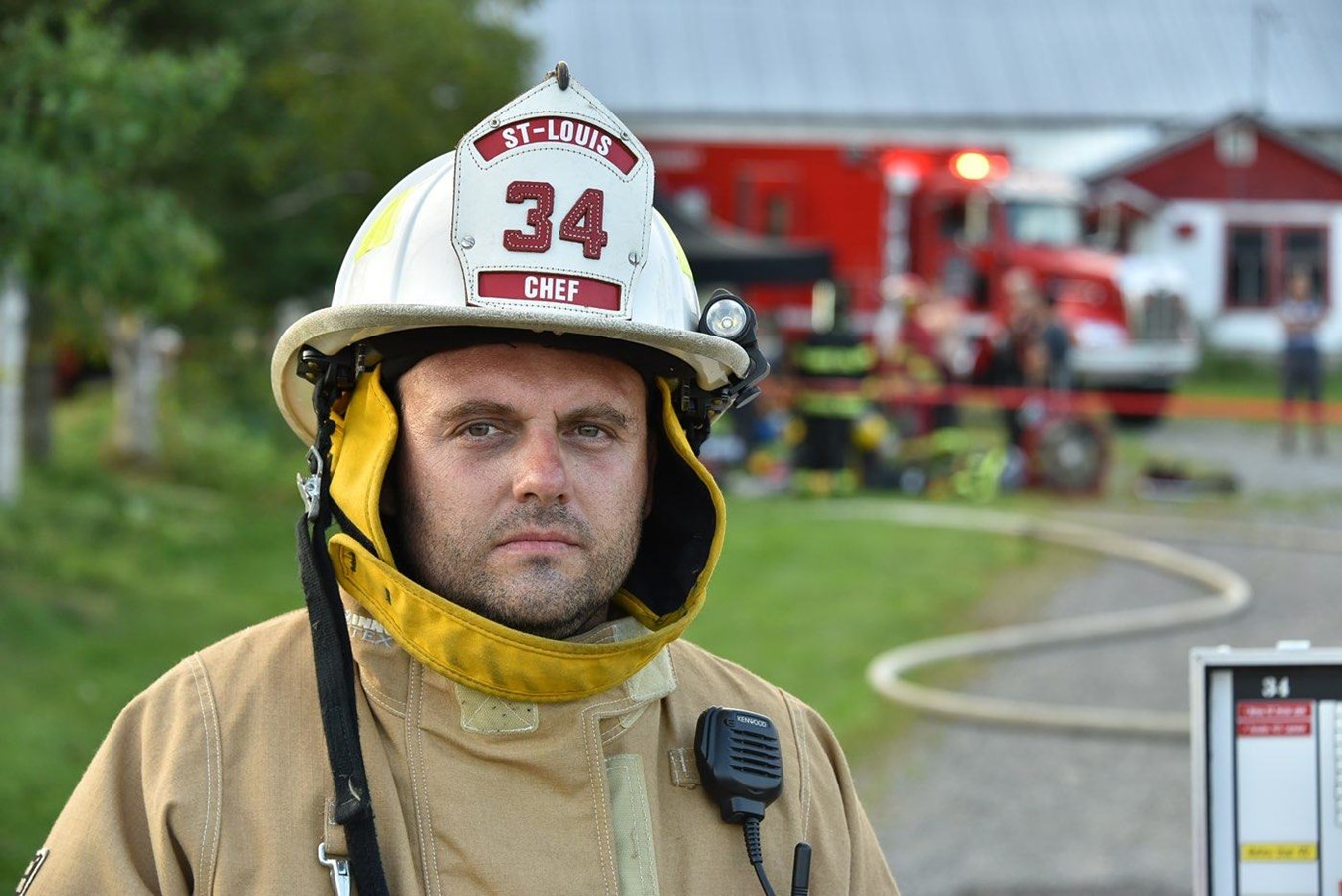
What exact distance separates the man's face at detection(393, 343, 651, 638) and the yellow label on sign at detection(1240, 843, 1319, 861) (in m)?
1.17

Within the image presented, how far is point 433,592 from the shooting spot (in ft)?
8.22

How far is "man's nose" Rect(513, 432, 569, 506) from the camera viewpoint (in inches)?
98.1

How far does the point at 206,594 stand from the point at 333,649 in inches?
333

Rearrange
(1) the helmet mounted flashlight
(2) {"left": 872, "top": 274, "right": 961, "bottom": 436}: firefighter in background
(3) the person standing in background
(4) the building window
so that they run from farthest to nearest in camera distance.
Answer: (4) the building window → (3) the person standing in background → (2) {"left": 872, "top": 274, "right": 961, "bottom": 436}: firefighter in background → (1) the helmet mounted flashlight

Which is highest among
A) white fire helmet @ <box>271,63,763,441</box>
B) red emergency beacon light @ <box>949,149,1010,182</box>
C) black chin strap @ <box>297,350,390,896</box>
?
red emergency beacon light @ <box>949,149,1010,182</box>

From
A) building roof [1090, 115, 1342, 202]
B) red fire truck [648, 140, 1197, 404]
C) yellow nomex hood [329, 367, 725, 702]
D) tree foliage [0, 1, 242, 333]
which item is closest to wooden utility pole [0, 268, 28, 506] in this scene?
tree foliage [0, 1, 242, 333]

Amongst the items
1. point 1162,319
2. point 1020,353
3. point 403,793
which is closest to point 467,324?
point 403,793

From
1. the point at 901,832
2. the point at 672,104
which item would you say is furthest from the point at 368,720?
the point at 672,104

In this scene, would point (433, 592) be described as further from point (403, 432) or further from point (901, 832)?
point (901, 832)

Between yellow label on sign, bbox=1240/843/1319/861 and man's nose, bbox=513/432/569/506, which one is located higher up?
man's nose, bbox=513/432/569/506

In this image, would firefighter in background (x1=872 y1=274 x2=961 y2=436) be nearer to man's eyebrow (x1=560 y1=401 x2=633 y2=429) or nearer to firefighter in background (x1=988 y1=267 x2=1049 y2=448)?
firefighter in background (x1=988 y1=267 x2=1049 y2=448)

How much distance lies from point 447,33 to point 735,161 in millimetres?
7930

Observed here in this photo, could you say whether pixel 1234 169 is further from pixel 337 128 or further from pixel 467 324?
pixel 467 324

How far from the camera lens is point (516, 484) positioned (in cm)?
250
